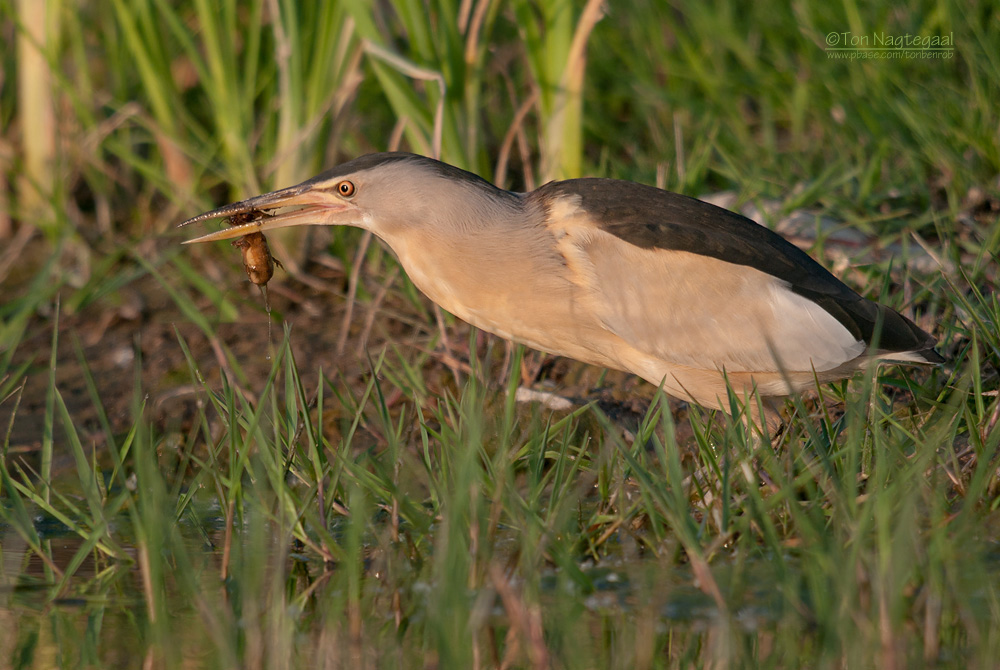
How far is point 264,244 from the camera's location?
Answer: 10.3 feet

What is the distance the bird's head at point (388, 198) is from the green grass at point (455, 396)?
0.37 m

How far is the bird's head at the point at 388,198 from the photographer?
2.94 meters

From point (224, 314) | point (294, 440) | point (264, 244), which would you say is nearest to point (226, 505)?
point (294, 440)

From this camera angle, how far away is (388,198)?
9.70 feet

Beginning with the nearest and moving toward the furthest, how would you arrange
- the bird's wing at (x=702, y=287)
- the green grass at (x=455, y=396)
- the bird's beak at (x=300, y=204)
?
1. the green grass at (x=455, y=396)
2. the bird's wing at (x=702, y=287)
3. the bird's beak at (x=300, y=204)

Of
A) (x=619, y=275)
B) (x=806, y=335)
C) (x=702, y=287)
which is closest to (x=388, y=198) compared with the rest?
(x=619, y=275)

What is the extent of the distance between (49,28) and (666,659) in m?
3.40

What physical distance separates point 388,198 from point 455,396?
816 millimetres

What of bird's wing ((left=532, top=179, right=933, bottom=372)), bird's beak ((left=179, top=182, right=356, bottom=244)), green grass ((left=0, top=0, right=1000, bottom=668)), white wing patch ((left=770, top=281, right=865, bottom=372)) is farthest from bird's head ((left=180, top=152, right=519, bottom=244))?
white wing patch ((left=770, top=281, right=865, bottom=372))

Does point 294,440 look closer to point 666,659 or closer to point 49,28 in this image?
point 666,659

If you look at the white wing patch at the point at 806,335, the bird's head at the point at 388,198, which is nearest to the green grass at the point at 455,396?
the white wing patch at the point at 806,335

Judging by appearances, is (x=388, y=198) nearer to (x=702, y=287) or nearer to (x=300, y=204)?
(x=300, y=204)

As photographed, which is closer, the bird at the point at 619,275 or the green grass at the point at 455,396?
the green grass at the point at 455,396

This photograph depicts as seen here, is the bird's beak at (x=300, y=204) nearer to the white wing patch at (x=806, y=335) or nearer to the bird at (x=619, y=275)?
the bird at (x=619, y=275)
